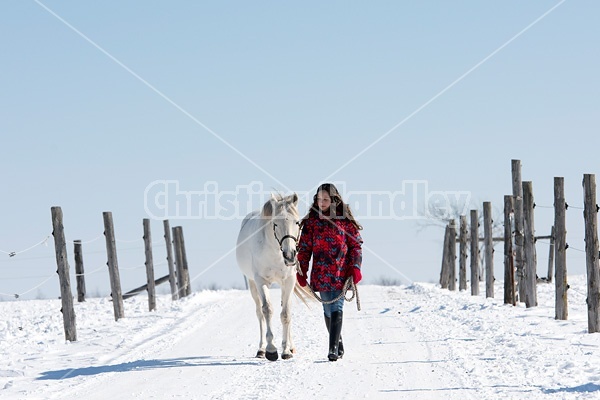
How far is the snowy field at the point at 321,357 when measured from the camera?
8055mm

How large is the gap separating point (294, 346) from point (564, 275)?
5.58 m

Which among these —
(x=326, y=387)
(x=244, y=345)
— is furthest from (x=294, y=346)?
(x=326, y=387)

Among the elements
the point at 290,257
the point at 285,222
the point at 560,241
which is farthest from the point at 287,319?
the point at 560,241

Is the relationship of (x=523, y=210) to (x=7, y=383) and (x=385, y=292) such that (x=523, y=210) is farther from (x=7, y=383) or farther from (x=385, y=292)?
(x=7, y=383)

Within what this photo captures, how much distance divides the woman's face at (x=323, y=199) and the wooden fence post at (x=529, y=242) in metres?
7.44

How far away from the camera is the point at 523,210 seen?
54.3ft

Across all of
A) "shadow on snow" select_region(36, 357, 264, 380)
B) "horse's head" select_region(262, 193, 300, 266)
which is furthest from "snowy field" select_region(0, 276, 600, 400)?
"horse's head" select_region(262, 193, 300, 266)

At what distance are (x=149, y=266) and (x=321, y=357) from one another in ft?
42.9

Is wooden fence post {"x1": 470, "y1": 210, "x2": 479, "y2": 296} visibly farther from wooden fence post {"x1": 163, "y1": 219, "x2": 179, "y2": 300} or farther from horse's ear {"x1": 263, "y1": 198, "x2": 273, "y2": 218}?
horse's ear {"x1": 263, "y1": 198, "x2": 273, "y2": 218}

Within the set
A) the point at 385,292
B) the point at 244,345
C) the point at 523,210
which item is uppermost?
the point at 523,210

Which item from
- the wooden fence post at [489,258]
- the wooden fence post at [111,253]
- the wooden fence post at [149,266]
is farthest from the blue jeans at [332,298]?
the wooden fence post at [149,266]

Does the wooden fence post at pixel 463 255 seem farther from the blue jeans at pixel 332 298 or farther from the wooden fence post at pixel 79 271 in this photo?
the blue jeans at pixel 332 298

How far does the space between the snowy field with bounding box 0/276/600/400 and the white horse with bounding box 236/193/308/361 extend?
0.38m

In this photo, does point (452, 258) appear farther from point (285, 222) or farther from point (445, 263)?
point (285, 222)
